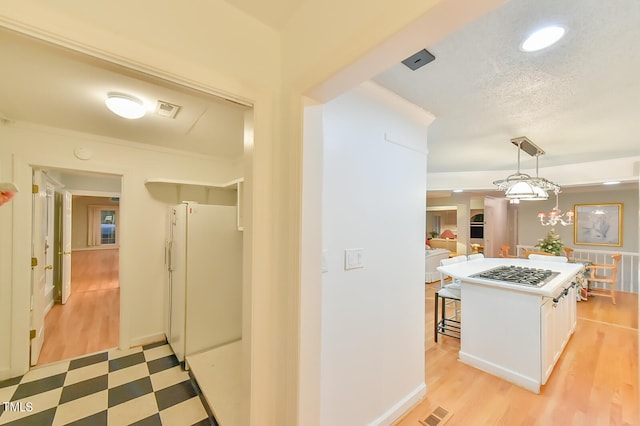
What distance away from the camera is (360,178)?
160cm

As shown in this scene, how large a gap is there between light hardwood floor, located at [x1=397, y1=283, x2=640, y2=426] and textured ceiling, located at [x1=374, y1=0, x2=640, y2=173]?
235 cm

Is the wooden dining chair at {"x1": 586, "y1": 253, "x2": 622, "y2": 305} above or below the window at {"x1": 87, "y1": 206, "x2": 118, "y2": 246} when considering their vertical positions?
below

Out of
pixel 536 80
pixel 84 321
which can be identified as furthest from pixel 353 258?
pixel 84 321

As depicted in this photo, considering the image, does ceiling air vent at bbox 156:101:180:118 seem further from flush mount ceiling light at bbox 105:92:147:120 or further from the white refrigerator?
the white refrigerator

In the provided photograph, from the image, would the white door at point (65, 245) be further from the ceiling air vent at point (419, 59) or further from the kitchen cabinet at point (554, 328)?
the kitchen cabinet at point (554, 328)

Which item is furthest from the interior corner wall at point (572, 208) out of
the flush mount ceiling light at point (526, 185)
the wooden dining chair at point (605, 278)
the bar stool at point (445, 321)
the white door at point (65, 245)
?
the white door at point (65, 245)

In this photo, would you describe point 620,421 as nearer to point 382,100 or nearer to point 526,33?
point 526,33

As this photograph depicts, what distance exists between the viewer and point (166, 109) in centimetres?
210

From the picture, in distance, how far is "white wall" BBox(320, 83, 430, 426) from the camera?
4.83 feet

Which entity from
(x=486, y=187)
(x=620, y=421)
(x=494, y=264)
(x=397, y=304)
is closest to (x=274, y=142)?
(x=397, y=304)

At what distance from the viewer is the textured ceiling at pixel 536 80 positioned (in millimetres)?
1100

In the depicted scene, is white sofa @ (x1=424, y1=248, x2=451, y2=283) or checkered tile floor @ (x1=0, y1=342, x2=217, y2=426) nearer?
checkered tile floor @ (x1=0, y1=342, x2=217, y2=426)

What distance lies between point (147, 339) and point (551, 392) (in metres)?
4.08

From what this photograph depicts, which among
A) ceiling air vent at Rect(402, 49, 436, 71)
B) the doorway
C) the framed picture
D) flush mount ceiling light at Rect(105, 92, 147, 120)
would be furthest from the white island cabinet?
the framed picture
